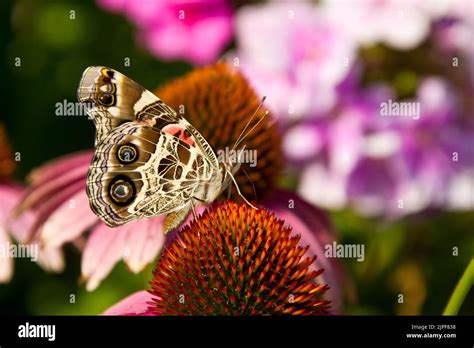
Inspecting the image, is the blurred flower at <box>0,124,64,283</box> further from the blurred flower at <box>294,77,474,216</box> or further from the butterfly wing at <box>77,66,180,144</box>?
the blurred flower at <box>294,77,474,216</box>

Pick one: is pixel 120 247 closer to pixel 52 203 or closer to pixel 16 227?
pixel 52 203

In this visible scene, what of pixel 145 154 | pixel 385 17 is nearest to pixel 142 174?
pixel 145 154

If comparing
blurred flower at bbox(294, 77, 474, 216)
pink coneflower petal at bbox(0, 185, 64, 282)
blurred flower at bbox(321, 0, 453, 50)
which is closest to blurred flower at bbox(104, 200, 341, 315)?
pink coneflower petal at bbox(0, 185, 64, 282)

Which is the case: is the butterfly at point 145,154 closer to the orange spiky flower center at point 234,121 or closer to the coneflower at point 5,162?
the orange spiky flower center at point 234,121

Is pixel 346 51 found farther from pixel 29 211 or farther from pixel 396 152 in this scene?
pixel 29 211

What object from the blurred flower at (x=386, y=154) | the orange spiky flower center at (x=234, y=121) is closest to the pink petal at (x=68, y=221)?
the orange spiky flower center at (x=234, y=121)

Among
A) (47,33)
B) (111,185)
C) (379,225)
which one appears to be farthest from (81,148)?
(111,185)
